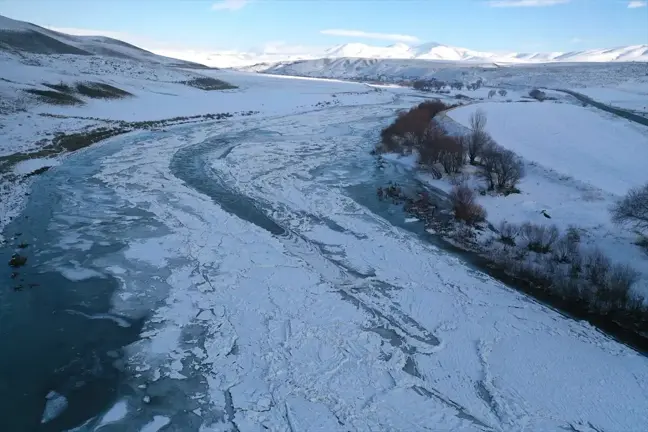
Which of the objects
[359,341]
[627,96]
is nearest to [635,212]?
[359,341]

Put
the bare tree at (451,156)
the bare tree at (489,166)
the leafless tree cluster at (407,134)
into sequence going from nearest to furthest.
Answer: the bare tree at (489,166) < the bare tree at (451,156) < the leafless tree cluster at (407,134)

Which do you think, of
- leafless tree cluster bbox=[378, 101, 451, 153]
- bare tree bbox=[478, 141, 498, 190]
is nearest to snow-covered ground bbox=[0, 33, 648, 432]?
bare tree bbox=[478, 141, 498, 190]

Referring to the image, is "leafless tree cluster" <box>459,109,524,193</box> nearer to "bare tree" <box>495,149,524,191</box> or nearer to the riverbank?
"bare tree" <box>495,149,524,191</box>

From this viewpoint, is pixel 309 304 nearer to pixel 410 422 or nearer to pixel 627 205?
pixel 410 422

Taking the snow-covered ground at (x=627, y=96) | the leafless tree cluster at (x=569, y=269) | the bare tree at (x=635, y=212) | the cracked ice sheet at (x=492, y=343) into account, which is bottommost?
the cracked ice sheet at (x=492, y=343)

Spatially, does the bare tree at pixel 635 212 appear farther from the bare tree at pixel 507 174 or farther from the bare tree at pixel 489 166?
the bare tree at pixel 489 166

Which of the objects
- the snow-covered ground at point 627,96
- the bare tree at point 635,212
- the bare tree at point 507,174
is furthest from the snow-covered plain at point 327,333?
the snow-covered ground at point 627,96

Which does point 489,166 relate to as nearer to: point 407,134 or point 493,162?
point 493,162

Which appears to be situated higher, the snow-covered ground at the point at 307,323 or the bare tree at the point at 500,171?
the bare tree at the point at 500,171
